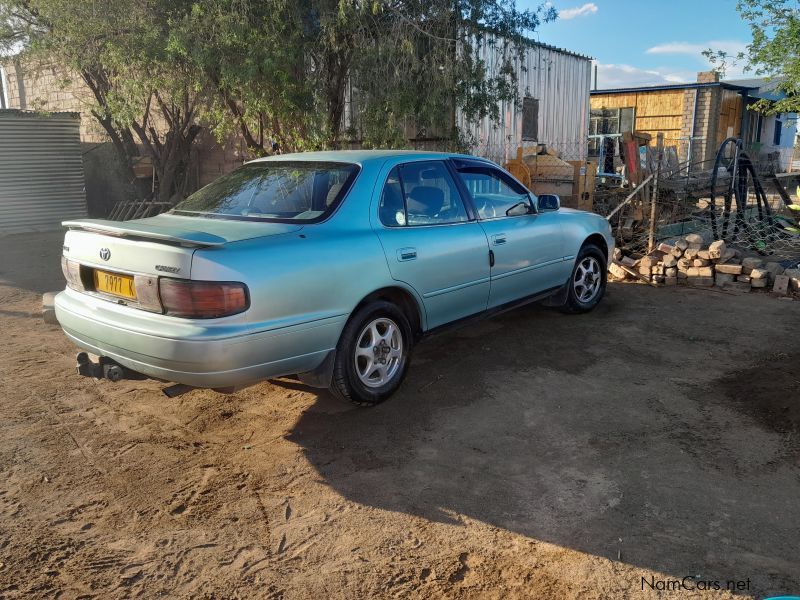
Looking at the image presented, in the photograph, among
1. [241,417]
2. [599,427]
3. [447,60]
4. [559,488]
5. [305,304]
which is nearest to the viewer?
[559,488]

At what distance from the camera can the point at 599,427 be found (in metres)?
4.00

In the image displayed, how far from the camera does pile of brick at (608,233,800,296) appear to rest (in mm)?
7668

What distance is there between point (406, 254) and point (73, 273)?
2110 mm

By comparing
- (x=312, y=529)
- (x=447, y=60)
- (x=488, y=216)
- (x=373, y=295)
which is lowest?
(x=312, y=529)

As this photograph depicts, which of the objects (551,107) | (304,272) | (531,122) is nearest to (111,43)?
(304,272)

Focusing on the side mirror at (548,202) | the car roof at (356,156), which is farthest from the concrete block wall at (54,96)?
the side mirror at (548,202)

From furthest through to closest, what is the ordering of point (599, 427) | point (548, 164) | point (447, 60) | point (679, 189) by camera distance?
point (548, 164), point (679, 189), point (447, 60), point (599, 427)

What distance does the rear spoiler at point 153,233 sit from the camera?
3340 mm

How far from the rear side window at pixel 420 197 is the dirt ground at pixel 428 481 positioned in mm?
1218

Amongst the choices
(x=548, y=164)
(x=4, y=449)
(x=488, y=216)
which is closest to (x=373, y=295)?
(x=488, y=216)

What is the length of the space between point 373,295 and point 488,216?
154 centimetres

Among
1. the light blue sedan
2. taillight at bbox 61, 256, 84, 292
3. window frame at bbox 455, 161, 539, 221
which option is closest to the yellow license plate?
the light blue sedan

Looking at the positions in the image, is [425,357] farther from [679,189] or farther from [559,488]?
[679,189]

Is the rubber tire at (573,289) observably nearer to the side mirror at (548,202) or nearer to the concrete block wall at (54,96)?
the side mirror at (548,202)
